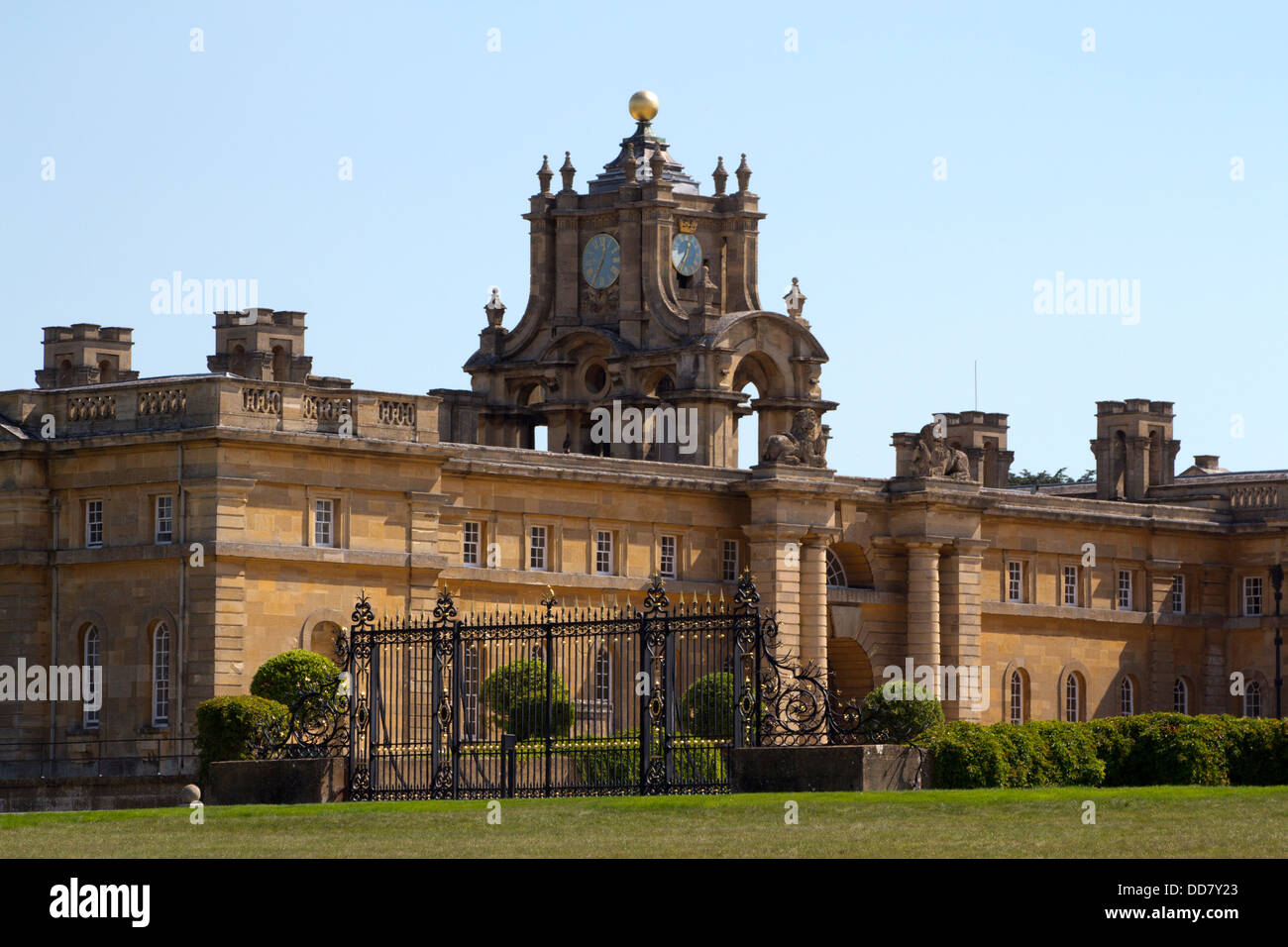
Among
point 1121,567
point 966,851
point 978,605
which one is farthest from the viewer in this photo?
point 1121,567

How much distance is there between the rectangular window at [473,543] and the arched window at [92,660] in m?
9.18

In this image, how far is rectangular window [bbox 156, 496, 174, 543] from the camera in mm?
62938

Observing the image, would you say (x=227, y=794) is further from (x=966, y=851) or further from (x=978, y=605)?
(x=978, y=605)

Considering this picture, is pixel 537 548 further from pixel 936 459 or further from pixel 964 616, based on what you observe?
pixel 964 616

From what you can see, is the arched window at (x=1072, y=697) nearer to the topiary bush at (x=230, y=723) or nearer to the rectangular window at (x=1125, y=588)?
the rectangular window at (x=1125, y=588)

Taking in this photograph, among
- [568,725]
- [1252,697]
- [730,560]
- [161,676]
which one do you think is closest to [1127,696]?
[1252,697]

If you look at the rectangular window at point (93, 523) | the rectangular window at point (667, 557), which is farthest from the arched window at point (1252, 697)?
the rectangular window at point (93, 523)

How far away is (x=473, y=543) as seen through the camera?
69000 mm

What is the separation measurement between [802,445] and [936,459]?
5082 mm

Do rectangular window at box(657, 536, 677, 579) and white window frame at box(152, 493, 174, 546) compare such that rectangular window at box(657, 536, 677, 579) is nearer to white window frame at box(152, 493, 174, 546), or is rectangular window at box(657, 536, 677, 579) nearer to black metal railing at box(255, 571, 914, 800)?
white window frame at box(152, 493, 174, 546)
